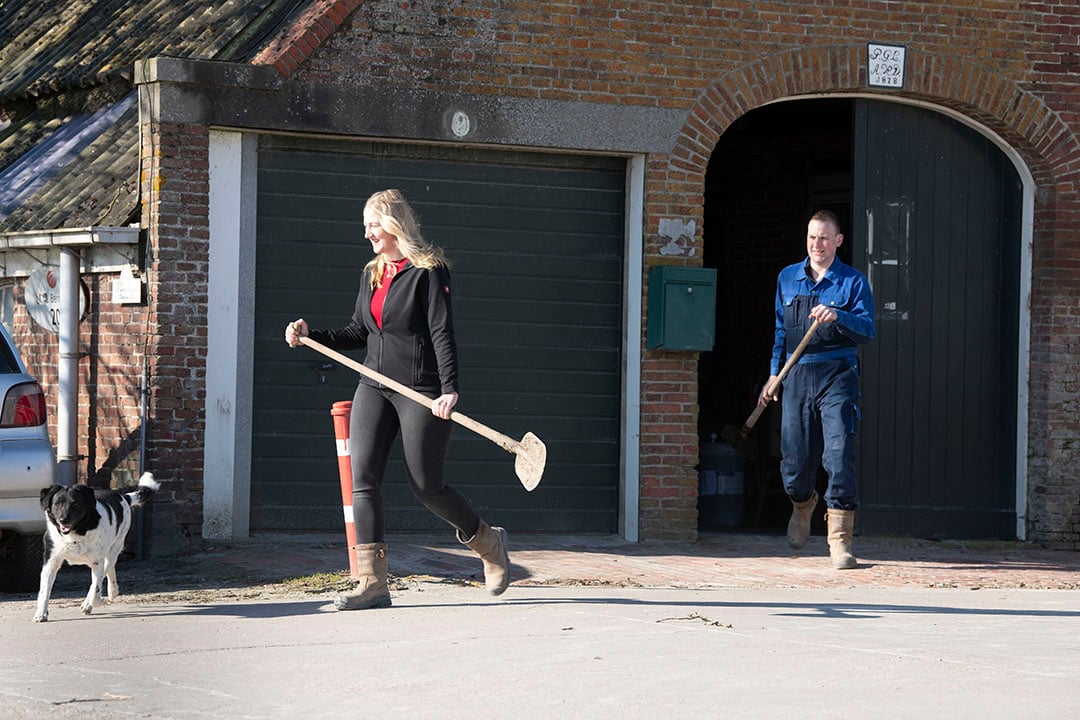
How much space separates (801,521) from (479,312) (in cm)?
271

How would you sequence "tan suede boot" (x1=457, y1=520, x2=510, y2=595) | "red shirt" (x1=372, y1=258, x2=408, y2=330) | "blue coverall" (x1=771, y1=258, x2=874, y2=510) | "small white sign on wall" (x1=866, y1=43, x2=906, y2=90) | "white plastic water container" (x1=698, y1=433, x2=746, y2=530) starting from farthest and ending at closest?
"white plastic water container" (x1=698, y1=433, x2=746, y2=530) < "small white sign on wall" (x1=866, y1=43, x2=906, y2=90) < "blue coverall" (x1=771, y1=258, x2=874, y2=510) < "tan suede boot" (x1=457, y1=520, x2=510, y2=595) < "red shirt" (x1=372, y1=258, x2=408, y2=330)

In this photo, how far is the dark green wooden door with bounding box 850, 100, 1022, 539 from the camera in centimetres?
1224

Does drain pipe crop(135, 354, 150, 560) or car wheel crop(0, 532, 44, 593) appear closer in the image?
car wheel crop(0, 532, 44, 593)

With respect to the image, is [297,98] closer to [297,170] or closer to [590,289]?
[297,170]

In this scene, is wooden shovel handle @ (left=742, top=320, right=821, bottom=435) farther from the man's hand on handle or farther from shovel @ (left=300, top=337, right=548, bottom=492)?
the man's hand on handle

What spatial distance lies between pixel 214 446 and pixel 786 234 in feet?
22.9

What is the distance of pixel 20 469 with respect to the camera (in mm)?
8523

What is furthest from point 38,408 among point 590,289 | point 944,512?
point 944,512

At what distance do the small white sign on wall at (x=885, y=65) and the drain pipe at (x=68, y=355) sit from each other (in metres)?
5.56

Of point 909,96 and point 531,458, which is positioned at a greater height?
point 909,96

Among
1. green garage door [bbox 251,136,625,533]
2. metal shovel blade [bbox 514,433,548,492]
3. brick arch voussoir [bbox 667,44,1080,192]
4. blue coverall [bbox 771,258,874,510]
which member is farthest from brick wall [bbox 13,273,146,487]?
blue coverall [bbox 771,258,874,510]

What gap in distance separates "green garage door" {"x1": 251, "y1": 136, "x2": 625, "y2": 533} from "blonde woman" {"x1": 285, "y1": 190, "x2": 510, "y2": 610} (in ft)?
10.1

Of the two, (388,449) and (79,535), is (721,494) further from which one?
(79,535)

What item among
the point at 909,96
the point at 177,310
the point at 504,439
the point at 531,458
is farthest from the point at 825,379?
the point at 177,310
